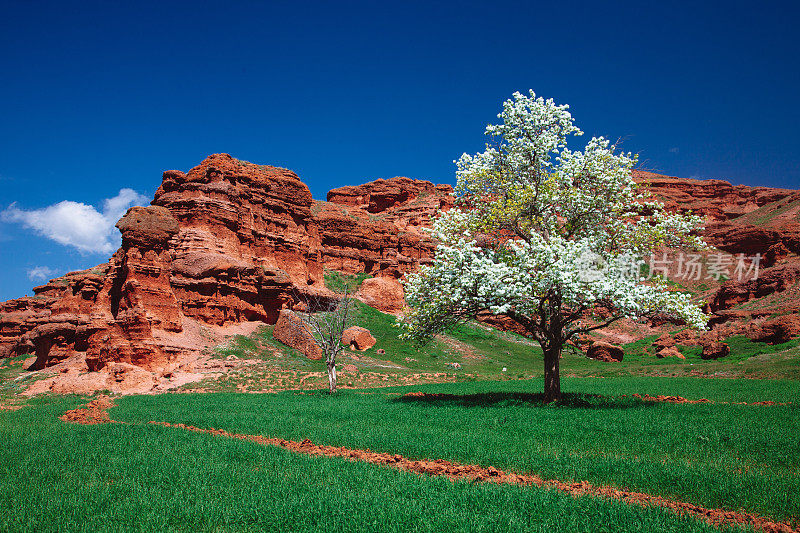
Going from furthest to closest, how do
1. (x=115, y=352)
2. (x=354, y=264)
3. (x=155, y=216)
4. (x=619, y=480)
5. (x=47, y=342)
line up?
(x=354, y=264)
(x=155, y=216)
(x=47, y=342)
(x=115, y=352)
(x=619, y=480)

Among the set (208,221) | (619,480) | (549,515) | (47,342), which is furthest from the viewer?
(208,221)

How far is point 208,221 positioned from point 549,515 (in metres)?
46.8

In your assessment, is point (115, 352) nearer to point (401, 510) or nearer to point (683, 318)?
point (401, 510)

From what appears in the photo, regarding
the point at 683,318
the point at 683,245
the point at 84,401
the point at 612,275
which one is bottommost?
the point at 84,401

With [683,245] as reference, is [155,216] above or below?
above

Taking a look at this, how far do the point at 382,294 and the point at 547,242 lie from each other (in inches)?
1915

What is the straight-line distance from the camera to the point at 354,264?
69.8m

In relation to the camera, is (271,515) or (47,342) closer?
(271,515)

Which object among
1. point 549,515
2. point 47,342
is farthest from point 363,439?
point 47,342

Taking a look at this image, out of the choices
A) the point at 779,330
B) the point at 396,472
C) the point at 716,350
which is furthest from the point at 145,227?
the point at 779,330

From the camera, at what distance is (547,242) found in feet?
56.8

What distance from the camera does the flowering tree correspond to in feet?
52.0

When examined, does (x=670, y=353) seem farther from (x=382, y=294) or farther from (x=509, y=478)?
(x=509, y=478)

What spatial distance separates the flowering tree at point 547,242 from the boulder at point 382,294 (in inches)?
1752
